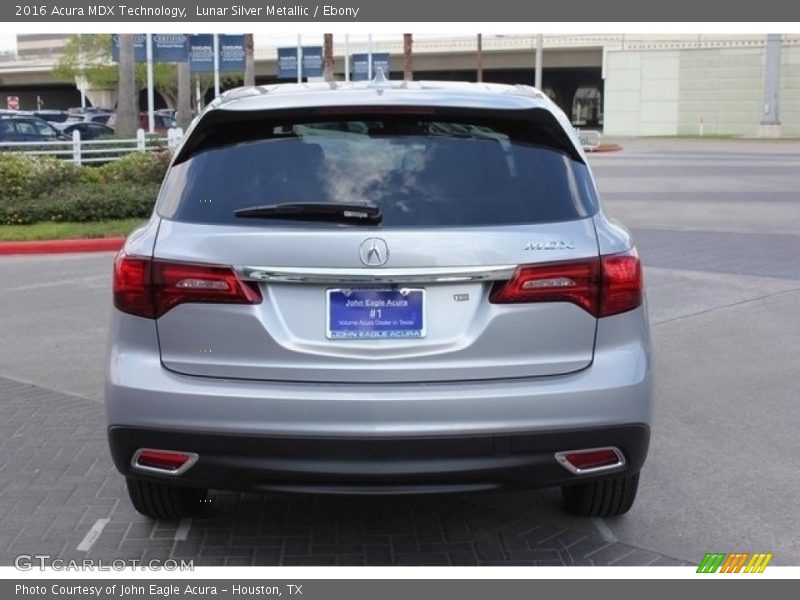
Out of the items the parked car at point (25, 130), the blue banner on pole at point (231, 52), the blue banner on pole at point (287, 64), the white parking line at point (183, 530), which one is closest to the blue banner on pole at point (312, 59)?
the blue banner on pole at point (287, 64)

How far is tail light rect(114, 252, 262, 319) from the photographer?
3.80 meters

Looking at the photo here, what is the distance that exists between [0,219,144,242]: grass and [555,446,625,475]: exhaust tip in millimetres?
11031

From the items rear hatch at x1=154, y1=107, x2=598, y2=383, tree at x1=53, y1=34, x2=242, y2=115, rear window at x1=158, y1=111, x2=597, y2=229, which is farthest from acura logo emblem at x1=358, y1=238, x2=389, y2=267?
tree at x1=53, y1=34, x2=242, y2=115

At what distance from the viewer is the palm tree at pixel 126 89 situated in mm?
31422

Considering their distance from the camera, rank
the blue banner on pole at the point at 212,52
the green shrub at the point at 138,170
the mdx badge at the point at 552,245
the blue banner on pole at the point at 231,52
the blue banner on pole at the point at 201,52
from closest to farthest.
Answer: the mdx badge at the point at 552,245 → the green shrub at the point at 138,170 → the blue banner on pole at the point at 201,52 → the blue banner on pole at the point at 212,52 → the blue banner on pole at the point at 231,52

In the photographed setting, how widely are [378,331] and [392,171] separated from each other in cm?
64

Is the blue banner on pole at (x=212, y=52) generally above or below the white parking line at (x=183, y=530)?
above

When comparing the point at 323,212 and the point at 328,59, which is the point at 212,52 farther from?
the point at 323,212

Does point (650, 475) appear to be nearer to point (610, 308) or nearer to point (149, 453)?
point (610, 308)

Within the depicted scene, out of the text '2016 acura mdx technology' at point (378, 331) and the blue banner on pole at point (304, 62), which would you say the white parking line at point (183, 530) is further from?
the blue banner on pole at point (304, 62)

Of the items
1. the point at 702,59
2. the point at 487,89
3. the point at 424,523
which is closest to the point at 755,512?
the point at 424,523

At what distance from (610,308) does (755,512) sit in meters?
1.58

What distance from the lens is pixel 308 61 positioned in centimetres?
4872

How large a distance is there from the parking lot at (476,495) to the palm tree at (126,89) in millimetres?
22356
